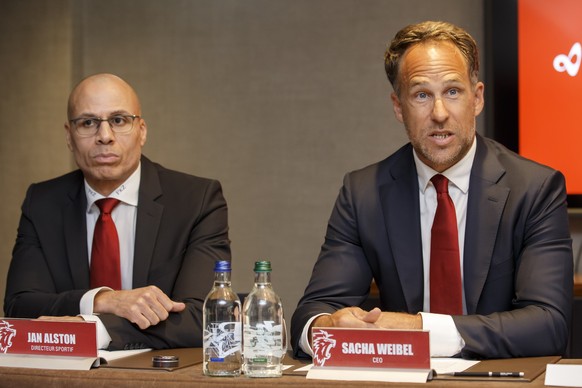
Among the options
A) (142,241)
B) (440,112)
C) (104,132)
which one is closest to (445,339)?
(440,112)

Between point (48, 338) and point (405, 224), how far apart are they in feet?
3.54

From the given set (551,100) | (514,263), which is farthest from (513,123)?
(514,263)

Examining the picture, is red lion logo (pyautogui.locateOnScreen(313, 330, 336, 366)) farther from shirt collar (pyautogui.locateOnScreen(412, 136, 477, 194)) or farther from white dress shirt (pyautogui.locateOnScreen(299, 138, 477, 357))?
shirt collar (pyautogui.locateOnScreen(412, 136, 477, 194))

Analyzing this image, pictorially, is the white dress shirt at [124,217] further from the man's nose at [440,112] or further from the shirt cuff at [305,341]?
the man's nose at [440,112]

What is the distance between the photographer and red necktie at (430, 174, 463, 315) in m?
2.60

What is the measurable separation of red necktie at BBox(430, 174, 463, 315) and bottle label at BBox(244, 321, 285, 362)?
→ 0.79 metres

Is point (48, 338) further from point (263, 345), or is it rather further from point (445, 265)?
point (445, 265)

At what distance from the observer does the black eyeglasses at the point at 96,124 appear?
3.12 meters

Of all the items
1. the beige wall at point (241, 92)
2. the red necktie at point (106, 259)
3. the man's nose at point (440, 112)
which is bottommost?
the red necktie at point (106, 259)

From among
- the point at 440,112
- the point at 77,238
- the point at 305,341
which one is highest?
Answer: the point at 440,112

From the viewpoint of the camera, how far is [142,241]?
3.04m

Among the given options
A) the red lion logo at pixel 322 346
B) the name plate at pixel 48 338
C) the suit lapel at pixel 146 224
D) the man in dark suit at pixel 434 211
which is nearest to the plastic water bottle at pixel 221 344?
the red lion logo at pixel 322 346

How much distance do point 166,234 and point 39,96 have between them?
1.96 meters

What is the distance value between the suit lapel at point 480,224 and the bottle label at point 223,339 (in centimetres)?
86
